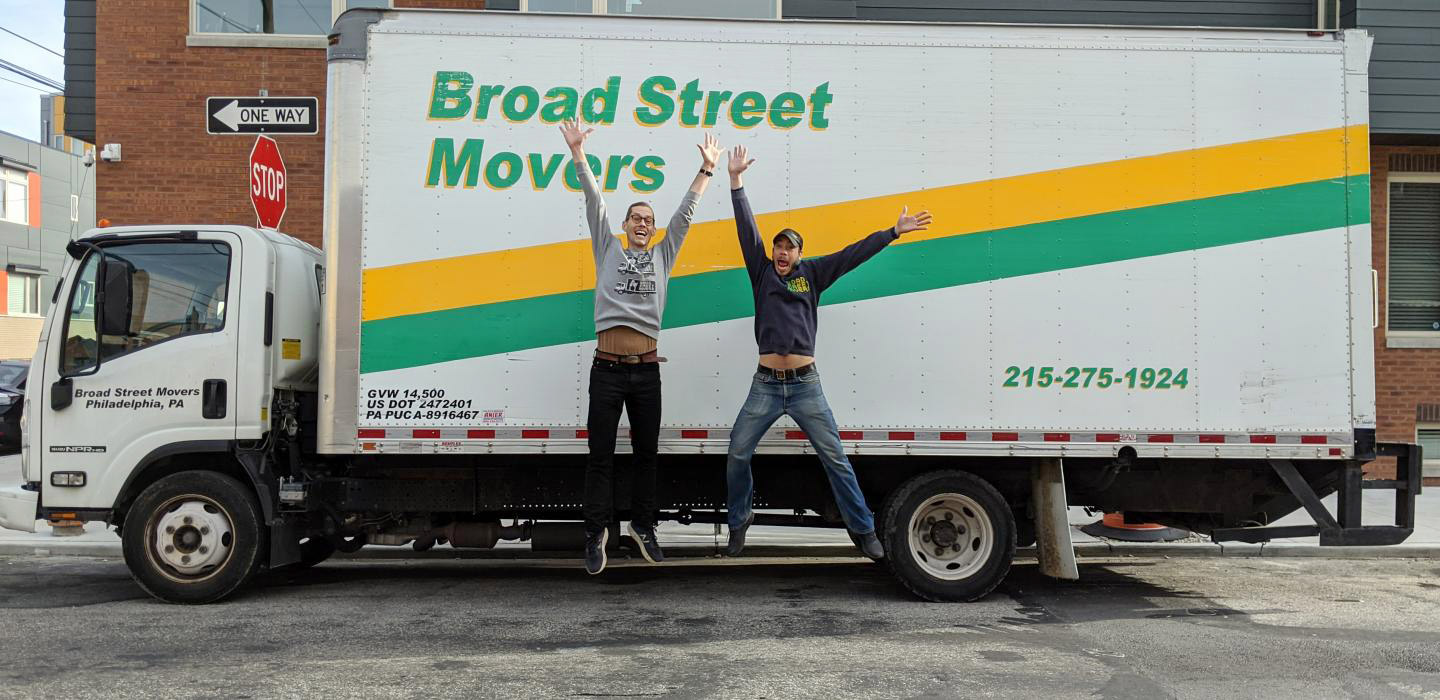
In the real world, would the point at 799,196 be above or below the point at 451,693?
above

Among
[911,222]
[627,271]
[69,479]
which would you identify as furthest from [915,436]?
[69,479]

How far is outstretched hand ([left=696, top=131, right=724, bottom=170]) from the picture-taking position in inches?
237

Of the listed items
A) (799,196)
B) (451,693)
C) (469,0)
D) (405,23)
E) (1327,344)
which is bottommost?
(451,693)

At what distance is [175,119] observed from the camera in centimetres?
1161

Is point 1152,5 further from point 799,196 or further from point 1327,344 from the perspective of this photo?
point 799,196

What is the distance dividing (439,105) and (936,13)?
789 cm

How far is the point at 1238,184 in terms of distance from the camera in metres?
6.34

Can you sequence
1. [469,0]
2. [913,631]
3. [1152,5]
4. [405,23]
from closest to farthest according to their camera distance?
[913,631] < [405,23] < [469,0] < [1152,5]

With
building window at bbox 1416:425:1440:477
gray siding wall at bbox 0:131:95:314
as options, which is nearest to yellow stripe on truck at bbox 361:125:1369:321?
building window at bbox 1416:425:1440:477

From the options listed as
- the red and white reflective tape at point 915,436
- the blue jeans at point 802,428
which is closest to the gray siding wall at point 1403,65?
the red and white reflective tape at point 915,436

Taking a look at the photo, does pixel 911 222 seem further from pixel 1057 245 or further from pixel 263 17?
pixel 263 17

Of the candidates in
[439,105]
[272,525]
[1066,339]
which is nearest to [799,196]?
[1066,339]

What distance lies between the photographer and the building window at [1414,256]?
41.8 ft

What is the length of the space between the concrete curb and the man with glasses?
2227 millimetres
